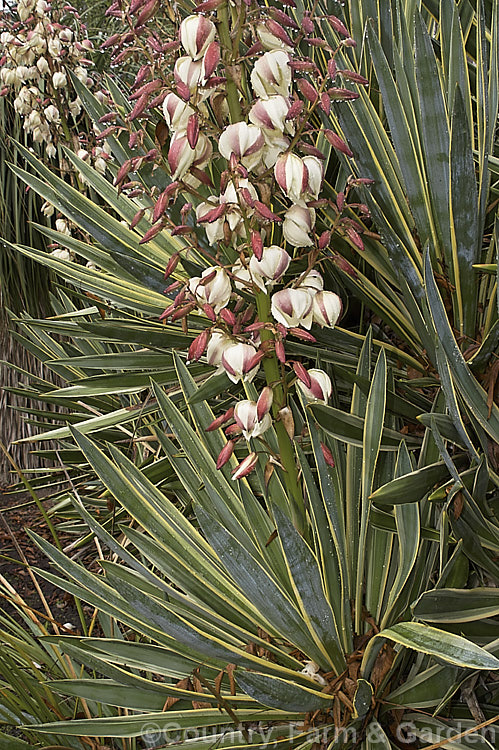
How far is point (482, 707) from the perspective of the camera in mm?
673

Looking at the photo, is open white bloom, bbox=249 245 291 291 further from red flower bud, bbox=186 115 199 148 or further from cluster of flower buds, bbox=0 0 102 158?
cluster of flower buds, bbox=0 0 102 158

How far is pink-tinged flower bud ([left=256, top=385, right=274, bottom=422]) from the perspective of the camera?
62 cm

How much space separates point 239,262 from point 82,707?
694 millimetres

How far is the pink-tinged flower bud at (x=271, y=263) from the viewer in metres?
0.61

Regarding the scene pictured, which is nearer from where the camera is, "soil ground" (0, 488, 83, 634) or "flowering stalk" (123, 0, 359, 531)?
"flowering stalk" (123, 0, 359, 531)

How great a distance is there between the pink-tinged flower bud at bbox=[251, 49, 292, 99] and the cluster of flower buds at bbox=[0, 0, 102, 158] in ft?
3.49

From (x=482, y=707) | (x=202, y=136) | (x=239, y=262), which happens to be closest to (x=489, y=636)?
(x=482, y=707)

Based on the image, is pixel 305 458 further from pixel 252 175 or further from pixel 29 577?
pixel 29 577

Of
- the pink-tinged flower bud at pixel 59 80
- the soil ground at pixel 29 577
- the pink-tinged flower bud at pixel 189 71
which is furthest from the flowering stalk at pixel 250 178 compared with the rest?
the soil ground at pixel 29 577

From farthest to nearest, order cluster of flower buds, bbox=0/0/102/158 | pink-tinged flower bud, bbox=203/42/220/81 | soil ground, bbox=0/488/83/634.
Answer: soil ground, bbox=0/488/83/634 < cluster of flower buds, bbox=0/0/102/158 < pink-tinged flower bud, bbox=203/42/220/81

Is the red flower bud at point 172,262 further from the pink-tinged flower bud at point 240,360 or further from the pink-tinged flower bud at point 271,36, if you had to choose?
the pink-tinged flower bud at point 271,36

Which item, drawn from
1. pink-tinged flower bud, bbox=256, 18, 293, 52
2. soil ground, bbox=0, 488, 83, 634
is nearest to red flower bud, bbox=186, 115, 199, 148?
pink-tinged flower bud, bbox=256, 18, 293, 52

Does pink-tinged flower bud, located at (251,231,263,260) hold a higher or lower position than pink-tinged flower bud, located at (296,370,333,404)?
higher

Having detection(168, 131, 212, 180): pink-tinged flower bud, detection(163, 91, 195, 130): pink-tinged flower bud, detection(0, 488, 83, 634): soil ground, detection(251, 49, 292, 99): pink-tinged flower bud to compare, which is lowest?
detection(0, 488, 83, 634): soil ground
